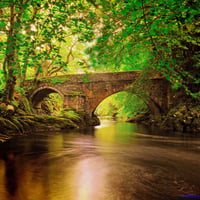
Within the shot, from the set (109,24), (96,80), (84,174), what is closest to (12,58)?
(109,24)

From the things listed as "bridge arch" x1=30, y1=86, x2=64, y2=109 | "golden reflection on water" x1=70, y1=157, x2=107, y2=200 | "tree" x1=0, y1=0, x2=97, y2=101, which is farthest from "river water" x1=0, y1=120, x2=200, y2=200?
"bridge arch" x1=30, y1=86, x2=64, y2=109

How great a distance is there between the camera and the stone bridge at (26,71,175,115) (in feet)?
48.8

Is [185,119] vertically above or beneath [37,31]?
beneath

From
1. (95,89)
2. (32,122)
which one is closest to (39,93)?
(95,89)

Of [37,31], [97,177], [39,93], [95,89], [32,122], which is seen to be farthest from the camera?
[39,93]

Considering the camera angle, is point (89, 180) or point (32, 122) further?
point (32, 122)

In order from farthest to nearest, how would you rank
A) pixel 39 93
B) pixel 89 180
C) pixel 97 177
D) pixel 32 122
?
1. pixel 39 93
2. pixel 32 122
3. pixel 97 177
4. pixel 89 180

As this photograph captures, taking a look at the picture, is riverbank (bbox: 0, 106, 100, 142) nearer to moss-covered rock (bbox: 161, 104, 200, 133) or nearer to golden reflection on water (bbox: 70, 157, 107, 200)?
golden reflection on water (bbox: 70, 157, 107, 200)

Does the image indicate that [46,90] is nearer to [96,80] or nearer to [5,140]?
[96,80]

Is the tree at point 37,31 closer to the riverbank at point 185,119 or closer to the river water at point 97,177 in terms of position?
the river water at point 97,177

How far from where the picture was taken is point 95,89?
53.0 ft

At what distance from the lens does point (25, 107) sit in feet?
37.3

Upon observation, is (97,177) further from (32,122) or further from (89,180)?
(32,122)

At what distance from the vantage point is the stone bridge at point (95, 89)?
14.9 meters
